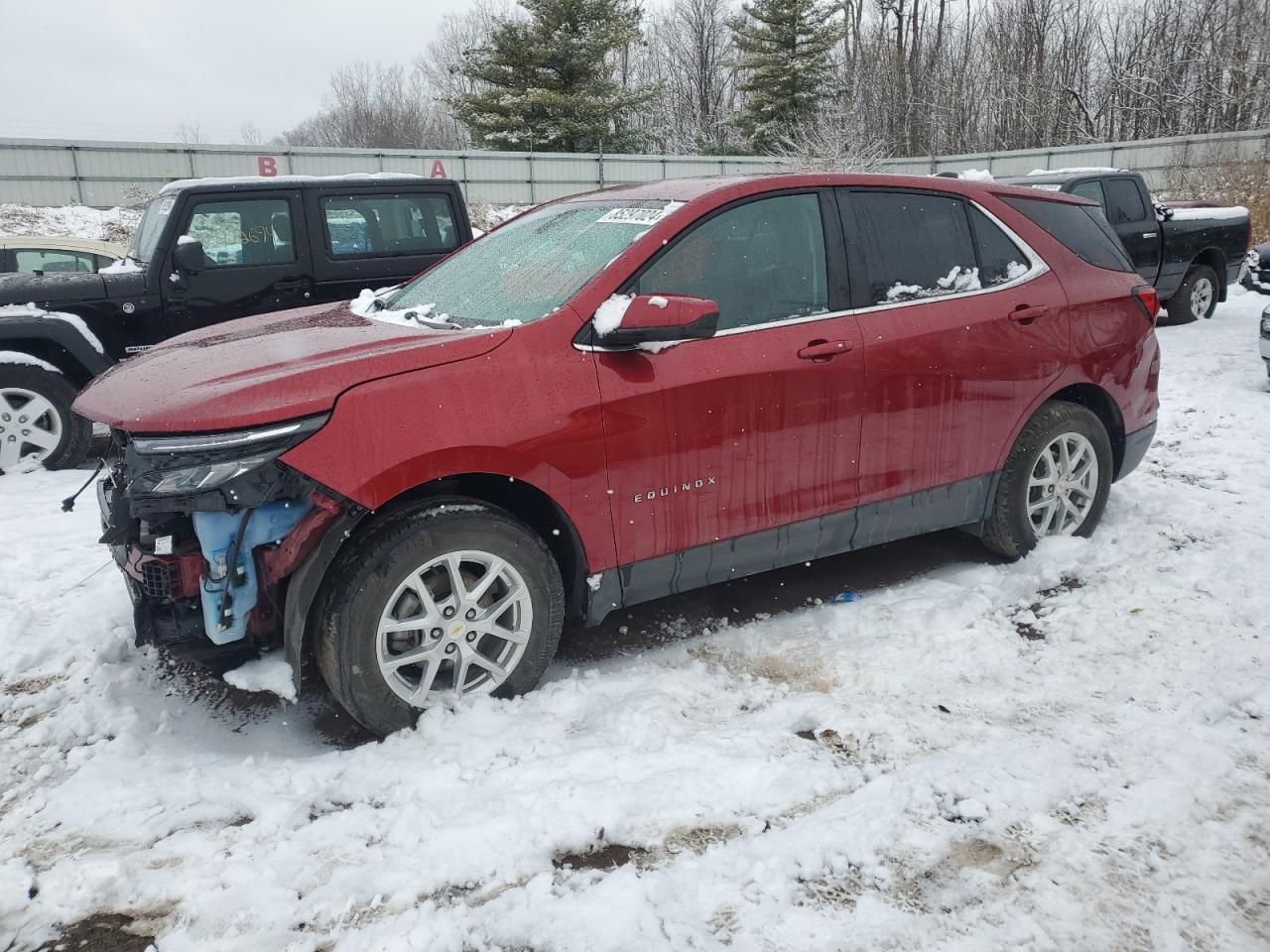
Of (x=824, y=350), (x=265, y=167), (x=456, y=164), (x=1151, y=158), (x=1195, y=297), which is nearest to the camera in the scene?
(x=824, y=350)

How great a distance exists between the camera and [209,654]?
113 inches

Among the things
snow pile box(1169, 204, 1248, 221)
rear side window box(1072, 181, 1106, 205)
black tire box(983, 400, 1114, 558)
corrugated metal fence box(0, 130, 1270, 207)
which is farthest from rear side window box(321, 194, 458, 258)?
corrugated metal fence box(0, 130, 1270, 207)

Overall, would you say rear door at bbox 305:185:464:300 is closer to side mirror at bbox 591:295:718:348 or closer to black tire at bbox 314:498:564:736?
side mirror at bbox 591:295:718:348

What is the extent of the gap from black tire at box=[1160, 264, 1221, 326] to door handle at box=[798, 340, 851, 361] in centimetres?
1029

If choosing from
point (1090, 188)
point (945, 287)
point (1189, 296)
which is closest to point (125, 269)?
point (945, 287)

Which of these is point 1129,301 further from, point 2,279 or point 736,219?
point 2,279

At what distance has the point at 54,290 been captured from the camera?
6406mm

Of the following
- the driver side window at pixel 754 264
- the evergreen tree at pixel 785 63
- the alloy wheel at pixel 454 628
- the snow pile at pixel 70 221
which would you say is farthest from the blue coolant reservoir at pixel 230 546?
the evergreen tree at pixel 785 63

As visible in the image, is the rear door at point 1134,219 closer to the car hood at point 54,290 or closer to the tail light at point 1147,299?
the tail light at point 1147,299

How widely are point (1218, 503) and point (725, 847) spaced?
4137 millimetres

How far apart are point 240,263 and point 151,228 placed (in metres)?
0.80

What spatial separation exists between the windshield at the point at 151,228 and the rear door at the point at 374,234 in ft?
3.37

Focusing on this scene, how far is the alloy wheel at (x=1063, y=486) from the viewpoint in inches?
169

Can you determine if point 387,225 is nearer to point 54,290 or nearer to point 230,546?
point 54,290
